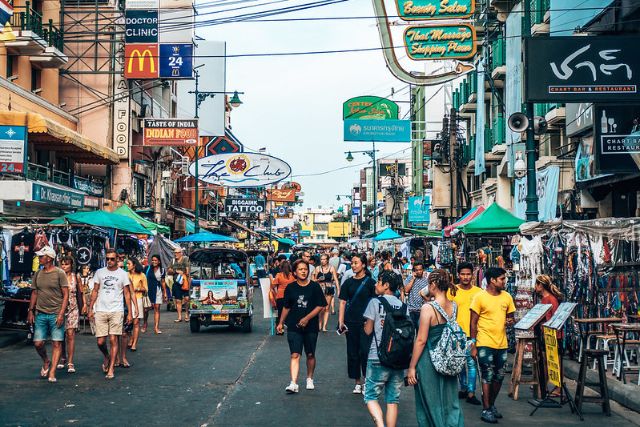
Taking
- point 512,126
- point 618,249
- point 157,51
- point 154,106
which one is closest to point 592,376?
point 618,249

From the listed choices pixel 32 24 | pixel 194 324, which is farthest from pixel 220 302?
pixel 32 24

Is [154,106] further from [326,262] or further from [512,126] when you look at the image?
[512,126]

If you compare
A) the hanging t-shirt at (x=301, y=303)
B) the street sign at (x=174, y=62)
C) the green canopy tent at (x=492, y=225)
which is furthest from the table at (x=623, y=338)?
the street sign at (x=174, y=62)

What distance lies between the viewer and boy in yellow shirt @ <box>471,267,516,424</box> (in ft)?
30.6

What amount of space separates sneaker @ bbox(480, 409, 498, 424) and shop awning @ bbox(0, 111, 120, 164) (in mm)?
16863

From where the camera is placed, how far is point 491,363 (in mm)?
9406

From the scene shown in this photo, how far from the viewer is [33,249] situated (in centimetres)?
1917

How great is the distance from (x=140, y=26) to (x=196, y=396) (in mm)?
25951

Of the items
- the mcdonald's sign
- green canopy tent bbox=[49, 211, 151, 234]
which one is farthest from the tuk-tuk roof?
the mcdonald's sign

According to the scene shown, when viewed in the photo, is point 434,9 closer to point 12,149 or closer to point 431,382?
point 12,149

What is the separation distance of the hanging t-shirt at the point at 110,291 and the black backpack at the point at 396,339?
582cm

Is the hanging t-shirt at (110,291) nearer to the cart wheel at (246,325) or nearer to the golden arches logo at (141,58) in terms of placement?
the cart wheel at (246,325)

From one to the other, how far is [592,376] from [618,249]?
2.58 m

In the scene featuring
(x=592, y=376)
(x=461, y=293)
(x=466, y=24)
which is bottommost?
(x=592, y=376)
